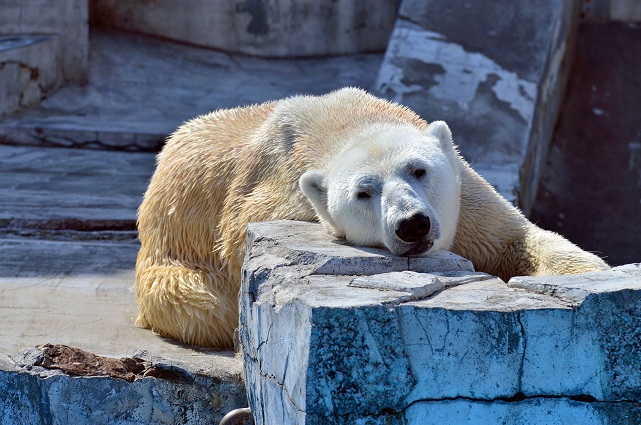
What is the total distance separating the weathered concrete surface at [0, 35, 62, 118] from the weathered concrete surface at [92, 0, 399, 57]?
46.2 inches

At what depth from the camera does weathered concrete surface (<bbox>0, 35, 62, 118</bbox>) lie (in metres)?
6.92

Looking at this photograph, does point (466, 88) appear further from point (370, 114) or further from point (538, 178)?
point (370, 114)

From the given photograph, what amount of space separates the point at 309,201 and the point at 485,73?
11.3 feet

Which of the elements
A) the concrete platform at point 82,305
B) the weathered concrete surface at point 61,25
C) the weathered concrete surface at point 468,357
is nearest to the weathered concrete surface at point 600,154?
the concrete platform at point 82,305

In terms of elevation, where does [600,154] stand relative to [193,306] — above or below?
below

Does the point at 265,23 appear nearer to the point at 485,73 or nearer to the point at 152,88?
the point at 152,88

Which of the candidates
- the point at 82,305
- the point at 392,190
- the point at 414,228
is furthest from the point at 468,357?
the point at 82,305

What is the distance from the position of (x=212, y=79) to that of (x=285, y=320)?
19.2 ft

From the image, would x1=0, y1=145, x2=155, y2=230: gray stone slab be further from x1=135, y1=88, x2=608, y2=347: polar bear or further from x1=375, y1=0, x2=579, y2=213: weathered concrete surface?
x1=375, y1=0, x2=579, y2=213: weathered concrete surface

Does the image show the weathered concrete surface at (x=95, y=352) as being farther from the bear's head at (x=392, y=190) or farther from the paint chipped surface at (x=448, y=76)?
the paint chipped surface at (x=448, y=76)

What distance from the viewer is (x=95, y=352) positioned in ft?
11.1

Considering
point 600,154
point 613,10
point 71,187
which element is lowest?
point 71,187

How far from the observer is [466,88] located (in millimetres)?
6516

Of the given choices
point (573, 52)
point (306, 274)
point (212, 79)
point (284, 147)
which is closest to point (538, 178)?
point (573, 52)
